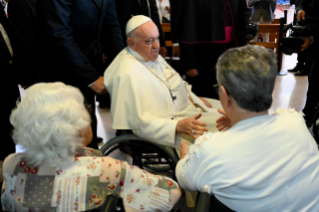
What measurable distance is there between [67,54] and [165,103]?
70 cm

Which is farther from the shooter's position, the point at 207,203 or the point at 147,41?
the point at 147,41

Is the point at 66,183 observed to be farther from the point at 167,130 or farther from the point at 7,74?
the point at 7,74

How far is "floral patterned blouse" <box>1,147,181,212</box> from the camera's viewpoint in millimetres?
1130

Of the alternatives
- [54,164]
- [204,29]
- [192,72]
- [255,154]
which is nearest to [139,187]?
[54,164]

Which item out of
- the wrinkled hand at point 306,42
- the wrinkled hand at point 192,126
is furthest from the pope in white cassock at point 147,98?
the wrinkled hand at point 306,42

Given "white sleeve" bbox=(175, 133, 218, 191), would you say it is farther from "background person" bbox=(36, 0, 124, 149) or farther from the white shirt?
"background person" bbox=(36, 0, 124, 149)

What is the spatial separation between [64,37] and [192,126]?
0.97 m

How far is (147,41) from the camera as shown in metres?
2.17

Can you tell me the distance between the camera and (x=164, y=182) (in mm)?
1310

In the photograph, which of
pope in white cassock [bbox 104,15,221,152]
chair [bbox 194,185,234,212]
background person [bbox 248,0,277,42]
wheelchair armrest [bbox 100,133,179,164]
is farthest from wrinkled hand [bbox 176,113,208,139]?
background person [bbox 248,0,277,42]

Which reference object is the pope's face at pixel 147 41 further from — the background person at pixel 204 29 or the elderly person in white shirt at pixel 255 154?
the elderly person in white shirt at pixel 255 154

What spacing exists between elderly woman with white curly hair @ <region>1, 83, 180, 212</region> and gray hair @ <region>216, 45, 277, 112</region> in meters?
0.50

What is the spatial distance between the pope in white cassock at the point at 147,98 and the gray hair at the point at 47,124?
81 centimetres

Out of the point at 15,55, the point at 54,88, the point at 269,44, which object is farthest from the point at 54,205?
the point at 269,44
